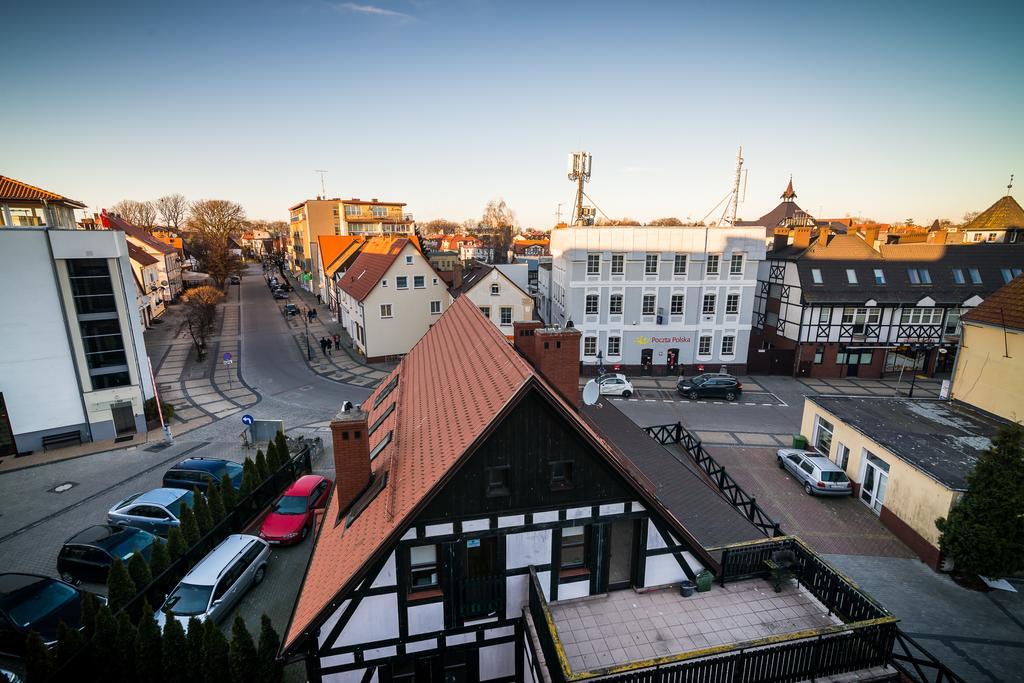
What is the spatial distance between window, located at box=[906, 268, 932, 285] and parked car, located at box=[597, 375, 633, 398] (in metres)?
22.1

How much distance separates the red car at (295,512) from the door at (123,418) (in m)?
12.2

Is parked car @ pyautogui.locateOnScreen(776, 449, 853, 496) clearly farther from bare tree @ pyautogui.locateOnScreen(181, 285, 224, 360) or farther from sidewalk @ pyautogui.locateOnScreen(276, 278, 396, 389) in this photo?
bare tree @ pyautogui.locateOnScreen(181, 285, 224, 360)

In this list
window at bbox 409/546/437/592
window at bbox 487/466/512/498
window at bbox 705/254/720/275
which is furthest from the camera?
window at bbox 705/254/720/275

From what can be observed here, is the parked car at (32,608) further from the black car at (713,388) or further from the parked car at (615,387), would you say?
the black car at (713,388)

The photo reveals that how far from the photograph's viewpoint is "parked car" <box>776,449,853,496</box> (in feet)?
60.4

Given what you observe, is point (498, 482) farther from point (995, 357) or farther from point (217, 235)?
point (217, 235)

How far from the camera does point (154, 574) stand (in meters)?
12.7

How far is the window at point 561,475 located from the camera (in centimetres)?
881

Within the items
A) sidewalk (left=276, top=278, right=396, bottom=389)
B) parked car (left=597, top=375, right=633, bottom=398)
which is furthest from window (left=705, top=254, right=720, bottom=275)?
sidewalk (left=276, top=278, right=396, bottom=389)

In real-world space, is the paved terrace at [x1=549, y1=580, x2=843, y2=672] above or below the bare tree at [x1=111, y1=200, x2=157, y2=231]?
below

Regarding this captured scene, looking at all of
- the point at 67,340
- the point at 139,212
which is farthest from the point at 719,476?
the point at 139,212

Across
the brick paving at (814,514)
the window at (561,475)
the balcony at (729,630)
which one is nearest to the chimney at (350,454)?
the window at (561,475)

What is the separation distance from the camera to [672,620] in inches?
350

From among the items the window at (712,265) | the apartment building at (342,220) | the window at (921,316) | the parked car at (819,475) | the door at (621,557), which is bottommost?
the parked car at (819,475)
